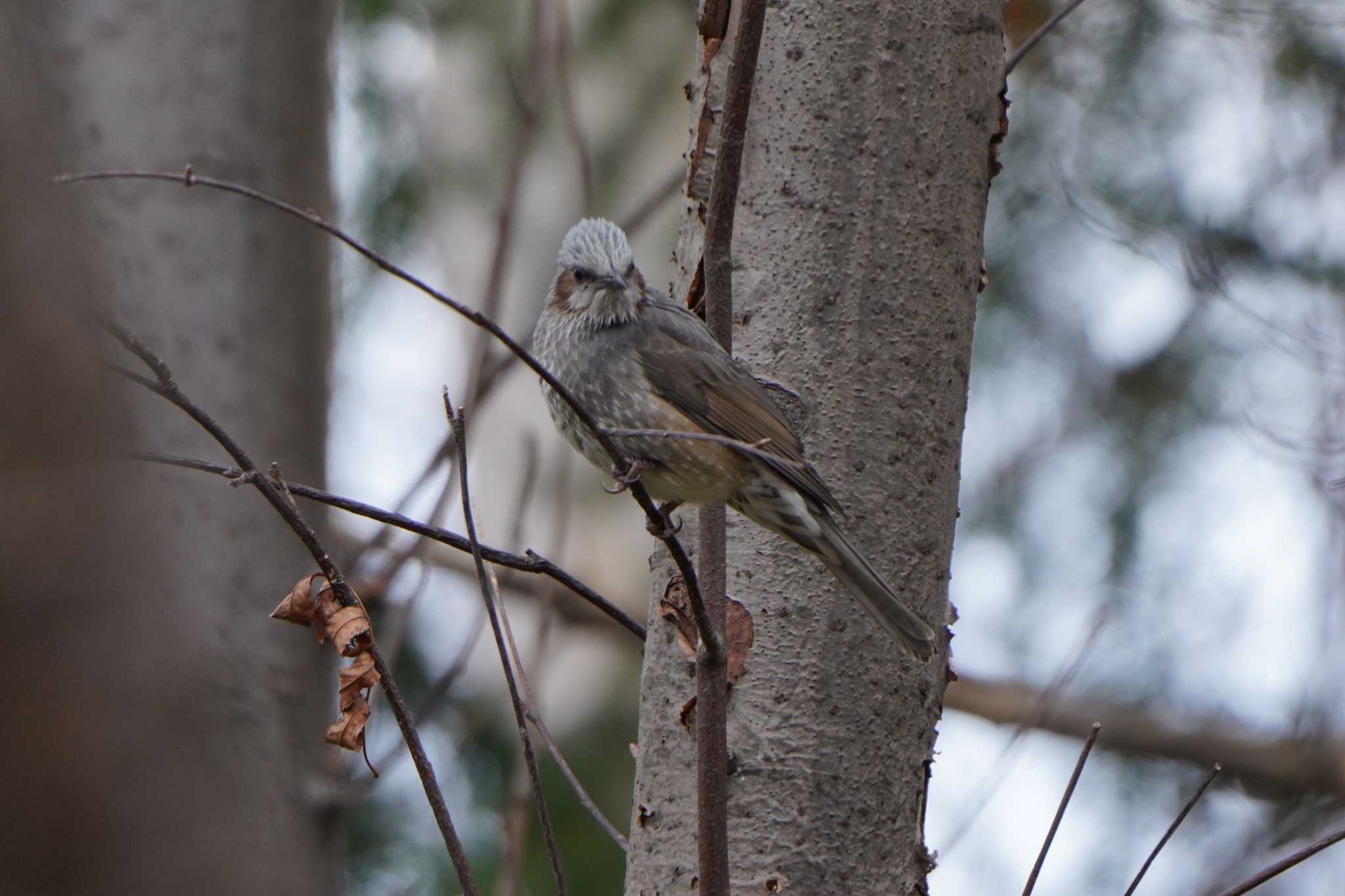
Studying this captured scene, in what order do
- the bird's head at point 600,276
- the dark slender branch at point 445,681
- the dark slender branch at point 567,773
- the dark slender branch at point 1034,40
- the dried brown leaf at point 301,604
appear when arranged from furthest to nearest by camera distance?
the bird's head at point 600,276 < the dark slender branch at point 445,681 < the dark slender branch at point 1034,40 < the dark slender branch at point 567,773 < the dried brown leaf at point 301,604

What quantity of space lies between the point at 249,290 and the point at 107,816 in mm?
2826

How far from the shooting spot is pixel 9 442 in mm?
716

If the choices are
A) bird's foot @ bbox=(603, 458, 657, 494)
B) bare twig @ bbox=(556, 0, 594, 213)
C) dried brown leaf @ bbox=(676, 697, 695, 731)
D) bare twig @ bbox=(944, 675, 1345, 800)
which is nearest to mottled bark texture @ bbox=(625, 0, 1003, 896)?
dried brown leaf @ bbox=(676, 697, 695, 731)

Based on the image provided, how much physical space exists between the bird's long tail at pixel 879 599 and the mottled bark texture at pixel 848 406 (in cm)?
4

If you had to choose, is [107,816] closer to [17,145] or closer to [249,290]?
[17,145]

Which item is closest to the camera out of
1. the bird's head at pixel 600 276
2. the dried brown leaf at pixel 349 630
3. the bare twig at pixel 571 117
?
the dried brown leaf at pixel 349 630

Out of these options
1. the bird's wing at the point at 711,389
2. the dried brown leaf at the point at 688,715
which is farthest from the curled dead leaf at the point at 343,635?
the bird's wing at the point at 711,389

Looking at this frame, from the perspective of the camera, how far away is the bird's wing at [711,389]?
2.53 m

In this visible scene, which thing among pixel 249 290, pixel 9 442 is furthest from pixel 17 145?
pixel 249 290

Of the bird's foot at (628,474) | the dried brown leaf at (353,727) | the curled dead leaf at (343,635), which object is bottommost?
the dried brown leaf at (353,727)

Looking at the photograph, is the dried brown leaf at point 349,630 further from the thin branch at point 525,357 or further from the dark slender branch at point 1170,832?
the dark slender branch at point 1170,832

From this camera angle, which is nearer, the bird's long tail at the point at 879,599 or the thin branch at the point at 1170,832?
the thin branch at the point at 1170,832

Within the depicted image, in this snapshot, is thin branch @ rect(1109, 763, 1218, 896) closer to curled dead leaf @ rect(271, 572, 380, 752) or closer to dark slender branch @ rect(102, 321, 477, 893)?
dark slender branch @ rect(102, 321, 477, 893)

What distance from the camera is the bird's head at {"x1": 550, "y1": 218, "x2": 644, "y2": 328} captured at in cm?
333
